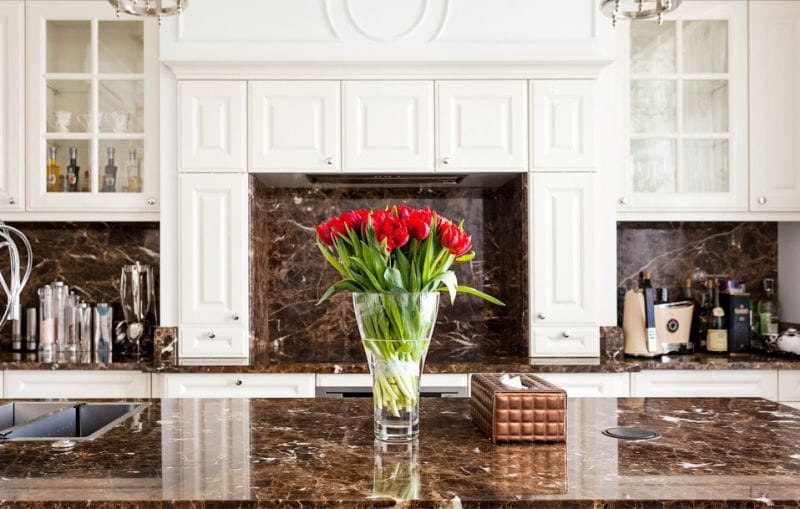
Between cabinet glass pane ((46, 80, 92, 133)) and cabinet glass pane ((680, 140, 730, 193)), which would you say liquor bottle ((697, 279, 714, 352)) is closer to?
cabinet glass pane ((680, 140, 730, 193))

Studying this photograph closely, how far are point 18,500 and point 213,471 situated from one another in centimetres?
30

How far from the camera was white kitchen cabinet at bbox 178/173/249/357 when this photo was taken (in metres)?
3.02

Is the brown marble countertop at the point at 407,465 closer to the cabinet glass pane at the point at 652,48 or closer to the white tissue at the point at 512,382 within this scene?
the white tissue at the point at 512,382

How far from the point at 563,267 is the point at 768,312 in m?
1.14

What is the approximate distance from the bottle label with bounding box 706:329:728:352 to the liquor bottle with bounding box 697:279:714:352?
0.08m

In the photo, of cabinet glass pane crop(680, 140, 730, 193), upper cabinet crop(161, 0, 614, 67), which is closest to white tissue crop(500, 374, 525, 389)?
upper cabinet crop(161, 0, 614, 67)

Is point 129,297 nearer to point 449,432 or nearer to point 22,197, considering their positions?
point 22,197

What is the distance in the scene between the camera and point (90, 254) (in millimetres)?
3564

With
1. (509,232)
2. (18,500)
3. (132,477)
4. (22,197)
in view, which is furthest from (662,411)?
(22,197)

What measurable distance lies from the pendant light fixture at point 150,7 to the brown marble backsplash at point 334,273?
5.69 feet

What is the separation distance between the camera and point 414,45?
3035mm

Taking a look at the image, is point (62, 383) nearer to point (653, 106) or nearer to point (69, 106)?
point (69, 106)

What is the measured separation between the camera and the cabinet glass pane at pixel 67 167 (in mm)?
3213

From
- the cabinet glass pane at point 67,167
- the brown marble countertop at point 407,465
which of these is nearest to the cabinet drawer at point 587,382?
the brown marble countertop at point 407,465
